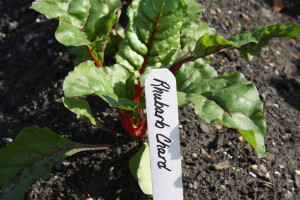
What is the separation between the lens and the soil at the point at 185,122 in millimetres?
2088

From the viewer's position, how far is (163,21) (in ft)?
6.90

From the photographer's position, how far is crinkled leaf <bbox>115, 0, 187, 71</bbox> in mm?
2070

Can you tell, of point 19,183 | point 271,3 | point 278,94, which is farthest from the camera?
point 271,3

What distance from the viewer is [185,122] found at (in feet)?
7.72

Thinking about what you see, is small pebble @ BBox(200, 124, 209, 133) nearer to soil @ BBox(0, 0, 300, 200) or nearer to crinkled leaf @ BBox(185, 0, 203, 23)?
soil @ BBox(0, 0, 300, 200)

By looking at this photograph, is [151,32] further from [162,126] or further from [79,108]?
[162,126]

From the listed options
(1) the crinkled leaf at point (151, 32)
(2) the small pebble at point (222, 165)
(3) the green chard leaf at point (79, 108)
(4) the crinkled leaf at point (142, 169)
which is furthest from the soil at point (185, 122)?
(1) the crinkled leaf at point (151, 32)

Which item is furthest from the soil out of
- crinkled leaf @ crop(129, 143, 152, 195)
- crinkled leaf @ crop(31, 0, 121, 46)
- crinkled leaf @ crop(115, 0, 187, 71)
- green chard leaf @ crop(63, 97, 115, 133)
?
crinkled leaf @ crop(31, 0, 121, 46)

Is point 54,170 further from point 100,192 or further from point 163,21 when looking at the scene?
point 163,21

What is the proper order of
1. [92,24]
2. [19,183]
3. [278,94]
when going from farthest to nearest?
[278,94] → [92,24] → [19,183]

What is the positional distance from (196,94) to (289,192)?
0.73 m

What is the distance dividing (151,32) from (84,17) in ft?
1.14

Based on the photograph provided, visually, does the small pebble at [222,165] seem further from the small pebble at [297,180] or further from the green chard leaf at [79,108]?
the green chard leaf at [79,108]

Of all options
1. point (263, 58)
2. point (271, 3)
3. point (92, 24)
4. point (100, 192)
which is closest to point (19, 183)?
point (100, 192)
